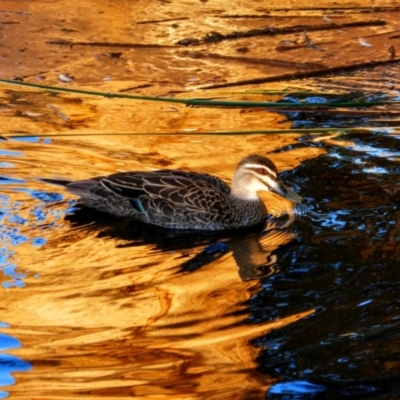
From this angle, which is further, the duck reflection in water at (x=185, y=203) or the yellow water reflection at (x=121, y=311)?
the duck reflection in water at (x=185, y=203)

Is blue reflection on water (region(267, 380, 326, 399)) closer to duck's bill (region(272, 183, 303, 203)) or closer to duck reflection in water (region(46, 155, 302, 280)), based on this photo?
duck reflection in water (region(46, 155, 302, 280))

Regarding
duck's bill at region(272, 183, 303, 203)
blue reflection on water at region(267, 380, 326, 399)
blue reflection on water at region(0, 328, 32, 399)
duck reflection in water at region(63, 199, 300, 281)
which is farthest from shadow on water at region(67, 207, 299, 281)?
blue reflection on water at region(267, 380, 326, 399)

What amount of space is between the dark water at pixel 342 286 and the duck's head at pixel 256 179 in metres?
0.25

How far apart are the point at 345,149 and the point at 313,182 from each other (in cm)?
79

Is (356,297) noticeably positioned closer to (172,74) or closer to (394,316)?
(394,316)

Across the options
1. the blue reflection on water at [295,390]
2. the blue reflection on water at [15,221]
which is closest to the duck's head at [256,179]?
the blue reflection on water at [15,221]

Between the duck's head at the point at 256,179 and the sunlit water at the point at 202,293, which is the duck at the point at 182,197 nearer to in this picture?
the duck's head at the point at 256,179

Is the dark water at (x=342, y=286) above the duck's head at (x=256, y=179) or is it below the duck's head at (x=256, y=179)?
below

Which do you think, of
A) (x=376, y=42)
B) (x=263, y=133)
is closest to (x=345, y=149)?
(x=263, y=133)

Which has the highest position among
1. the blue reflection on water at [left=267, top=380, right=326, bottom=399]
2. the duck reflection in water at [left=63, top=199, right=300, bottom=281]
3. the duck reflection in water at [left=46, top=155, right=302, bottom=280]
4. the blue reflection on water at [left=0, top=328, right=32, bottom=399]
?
the duck reflection in water at [left=46, top=155, right=302, bottom=280]

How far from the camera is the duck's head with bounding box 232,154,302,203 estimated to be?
8641 millimetres

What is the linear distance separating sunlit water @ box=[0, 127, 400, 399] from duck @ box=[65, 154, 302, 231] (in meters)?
0.15

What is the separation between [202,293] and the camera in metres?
6.96

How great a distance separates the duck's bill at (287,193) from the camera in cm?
846
